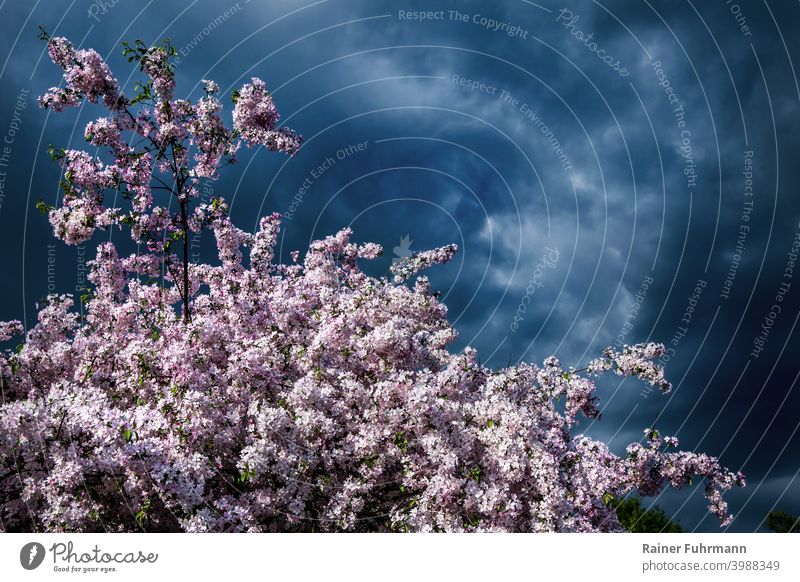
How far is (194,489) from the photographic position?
10.6 m

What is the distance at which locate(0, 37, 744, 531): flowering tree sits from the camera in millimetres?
10844

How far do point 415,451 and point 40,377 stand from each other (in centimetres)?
1202

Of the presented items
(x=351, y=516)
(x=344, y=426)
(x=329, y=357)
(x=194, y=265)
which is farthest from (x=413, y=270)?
(x=351, y=516)

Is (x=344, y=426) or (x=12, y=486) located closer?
(x=12, y=486)

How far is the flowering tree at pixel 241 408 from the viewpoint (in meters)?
10.8
